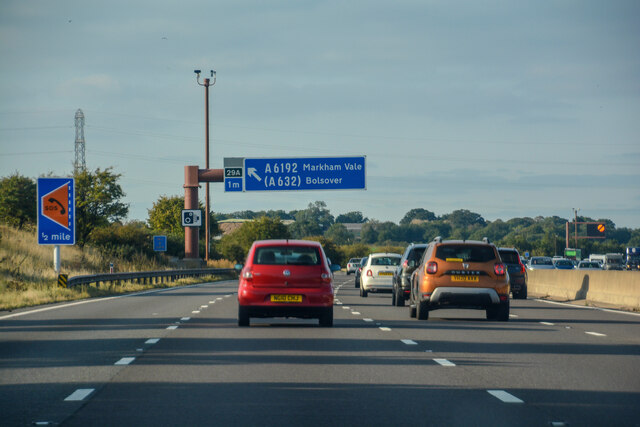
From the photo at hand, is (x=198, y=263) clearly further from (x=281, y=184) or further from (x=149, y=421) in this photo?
(x=149, y=421)

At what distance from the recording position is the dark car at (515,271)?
108 feet

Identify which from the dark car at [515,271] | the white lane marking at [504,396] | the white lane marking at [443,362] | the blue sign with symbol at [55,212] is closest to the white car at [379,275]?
the dark car at [515,271]

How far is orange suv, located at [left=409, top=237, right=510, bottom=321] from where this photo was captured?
66.8ft

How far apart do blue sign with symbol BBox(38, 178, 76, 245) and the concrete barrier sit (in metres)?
16.0

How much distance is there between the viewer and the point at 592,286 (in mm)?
31062

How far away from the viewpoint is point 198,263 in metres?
57.8

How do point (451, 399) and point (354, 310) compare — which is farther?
point (354, 310)

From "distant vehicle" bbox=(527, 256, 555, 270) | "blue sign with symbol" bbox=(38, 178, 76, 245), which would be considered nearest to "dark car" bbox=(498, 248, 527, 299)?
"blue sign with symbol" bbox=(38, 178, 76, 245)

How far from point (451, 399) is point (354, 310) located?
52.0 feet

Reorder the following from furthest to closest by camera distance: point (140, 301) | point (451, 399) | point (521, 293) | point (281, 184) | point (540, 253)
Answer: point (540, 253)
point (281, 184)
point (521, 293)
point (140, 301)
point (451, 399)

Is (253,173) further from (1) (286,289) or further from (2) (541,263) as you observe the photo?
(1) (286,289)

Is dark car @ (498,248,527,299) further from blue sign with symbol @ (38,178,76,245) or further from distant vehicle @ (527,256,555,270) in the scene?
distant vehicle @ (527,256,555,270)

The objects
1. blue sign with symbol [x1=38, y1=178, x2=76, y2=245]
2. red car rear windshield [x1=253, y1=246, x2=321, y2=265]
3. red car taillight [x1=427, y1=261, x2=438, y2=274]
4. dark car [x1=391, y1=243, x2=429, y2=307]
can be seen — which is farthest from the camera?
blue sign with symbol [x1=38, y1=178, x2=76, y2=245]

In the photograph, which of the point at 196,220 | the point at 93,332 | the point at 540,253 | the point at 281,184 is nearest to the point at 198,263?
the point at 196,220
